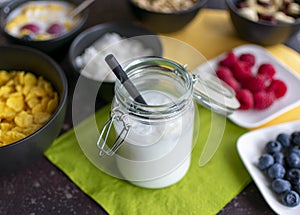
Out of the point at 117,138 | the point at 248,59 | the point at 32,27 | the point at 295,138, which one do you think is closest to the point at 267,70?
the point at 248,59

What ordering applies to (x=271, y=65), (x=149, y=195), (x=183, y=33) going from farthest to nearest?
1. (x=183, y=33)
2. (x=271, y=65)
3. (x=149, y=195)

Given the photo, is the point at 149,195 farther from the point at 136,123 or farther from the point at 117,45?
the point at 117,45

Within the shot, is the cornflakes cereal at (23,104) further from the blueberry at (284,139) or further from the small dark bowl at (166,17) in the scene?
the blueberry at (284,139)

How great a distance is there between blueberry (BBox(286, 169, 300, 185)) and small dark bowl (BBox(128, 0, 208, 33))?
432 mm

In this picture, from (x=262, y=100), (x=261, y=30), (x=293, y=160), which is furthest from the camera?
(x=261, y=30)

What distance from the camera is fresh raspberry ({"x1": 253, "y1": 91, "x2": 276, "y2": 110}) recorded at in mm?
848

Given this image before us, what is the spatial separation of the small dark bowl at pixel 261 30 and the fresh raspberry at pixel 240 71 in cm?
Answer: 9

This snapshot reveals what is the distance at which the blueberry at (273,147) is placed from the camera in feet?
2.49

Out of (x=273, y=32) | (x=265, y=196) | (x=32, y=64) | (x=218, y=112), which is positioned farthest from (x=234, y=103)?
(x=32, y=64)

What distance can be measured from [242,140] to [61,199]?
34 centimetres

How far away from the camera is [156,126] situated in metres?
0.63

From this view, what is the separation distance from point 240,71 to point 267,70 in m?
0.06

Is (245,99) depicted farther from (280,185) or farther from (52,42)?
(52,42)

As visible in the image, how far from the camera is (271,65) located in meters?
0.92
